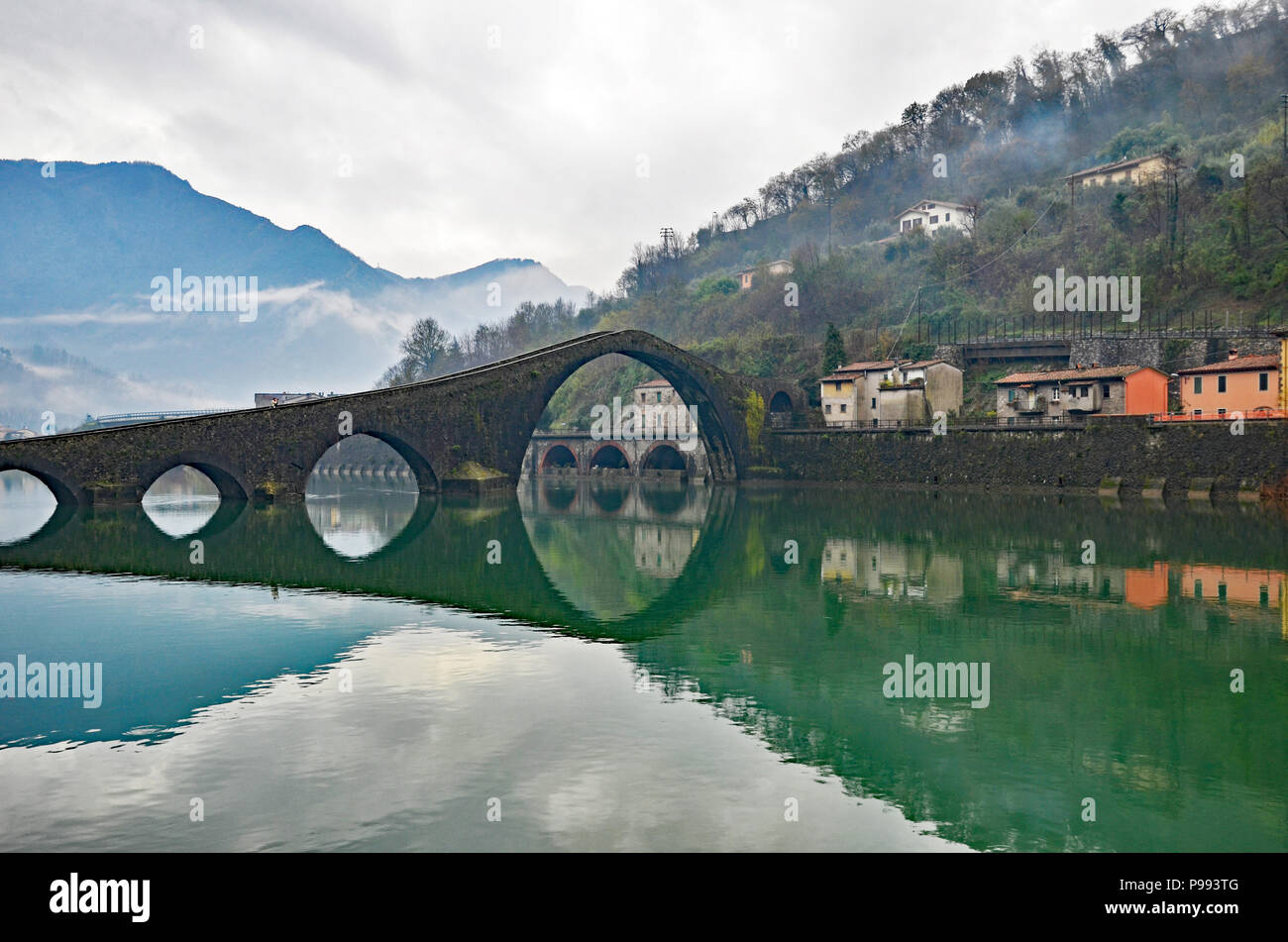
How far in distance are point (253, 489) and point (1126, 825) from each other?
4072cm

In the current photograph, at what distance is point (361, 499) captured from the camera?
54.5 meters

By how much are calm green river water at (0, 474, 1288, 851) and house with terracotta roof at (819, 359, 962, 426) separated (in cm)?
3364

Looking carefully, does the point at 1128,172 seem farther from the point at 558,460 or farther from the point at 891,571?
the point at 891,571

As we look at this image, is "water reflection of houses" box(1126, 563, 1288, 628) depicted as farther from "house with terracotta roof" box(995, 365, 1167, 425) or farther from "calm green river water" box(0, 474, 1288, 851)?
"house with terracotta roof" box(995, 365, 1167, 425)

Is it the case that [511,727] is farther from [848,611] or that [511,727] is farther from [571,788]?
[848,611]

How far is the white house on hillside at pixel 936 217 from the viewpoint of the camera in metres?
93.7

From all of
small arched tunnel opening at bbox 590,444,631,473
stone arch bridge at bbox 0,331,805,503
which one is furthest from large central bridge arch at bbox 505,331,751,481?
small arched tunnel opening at bbox 590,444,631,473

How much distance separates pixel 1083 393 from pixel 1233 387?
7593 mm

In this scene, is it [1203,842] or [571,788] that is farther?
[571,788]

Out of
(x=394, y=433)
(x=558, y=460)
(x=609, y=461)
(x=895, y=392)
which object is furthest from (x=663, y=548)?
(x=558, y=460)

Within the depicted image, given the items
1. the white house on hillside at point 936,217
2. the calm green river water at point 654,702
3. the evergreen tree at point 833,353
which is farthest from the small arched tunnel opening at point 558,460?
the calm green river water at point 654,702

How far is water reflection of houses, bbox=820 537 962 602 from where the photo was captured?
20.1 m
